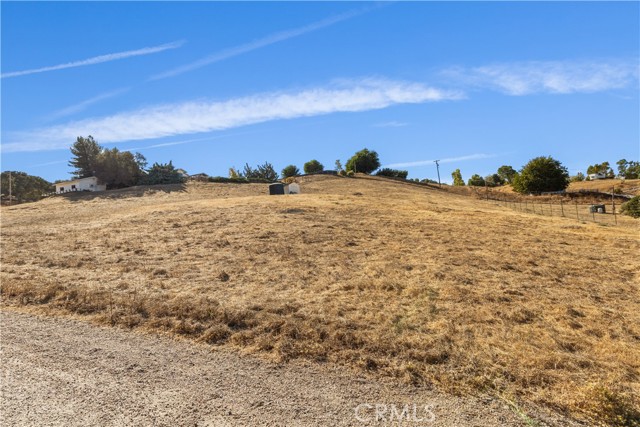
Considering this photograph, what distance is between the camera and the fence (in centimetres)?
3882

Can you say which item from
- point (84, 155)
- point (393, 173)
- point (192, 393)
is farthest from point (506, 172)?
point (192, 393)

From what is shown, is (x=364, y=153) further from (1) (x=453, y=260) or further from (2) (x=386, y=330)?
(2) (x=386, y=330)

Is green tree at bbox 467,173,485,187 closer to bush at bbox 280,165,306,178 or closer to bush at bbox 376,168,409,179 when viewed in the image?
bush at bbox 376,168,409,179

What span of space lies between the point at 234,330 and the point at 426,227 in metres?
17.3

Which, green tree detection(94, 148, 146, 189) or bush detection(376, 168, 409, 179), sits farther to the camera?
bush detection(376, 168, 409, 179)

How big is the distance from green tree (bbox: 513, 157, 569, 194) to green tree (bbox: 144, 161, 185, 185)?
61.4 m

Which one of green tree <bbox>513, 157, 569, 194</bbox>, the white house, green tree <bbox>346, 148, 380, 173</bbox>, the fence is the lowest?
the fence

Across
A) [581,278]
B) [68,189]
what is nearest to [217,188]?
[68,189]

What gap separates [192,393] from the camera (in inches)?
249

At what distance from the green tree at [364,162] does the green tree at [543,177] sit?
115 ft

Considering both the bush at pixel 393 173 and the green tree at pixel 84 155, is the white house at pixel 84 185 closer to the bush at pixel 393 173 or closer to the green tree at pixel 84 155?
the green tree at pixel 84 155

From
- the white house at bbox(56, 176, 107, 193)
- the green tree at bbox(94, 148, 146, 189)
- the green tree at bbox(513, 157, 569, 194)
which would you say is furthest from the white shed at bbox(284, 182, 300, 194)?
the green tree at bbox(513, 157, 569, 194)

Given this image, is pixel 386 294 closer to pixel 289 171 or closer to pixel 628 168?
pixel 289 171

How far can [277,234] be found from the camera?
2097 centimetres
